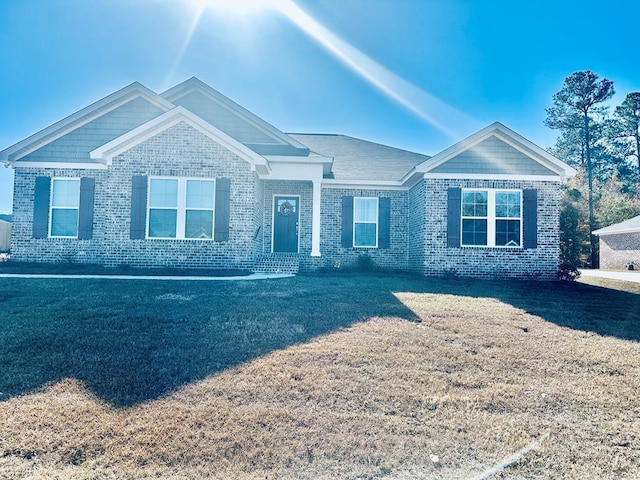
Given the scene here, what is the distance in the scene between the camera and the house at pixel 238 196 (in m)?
10.8

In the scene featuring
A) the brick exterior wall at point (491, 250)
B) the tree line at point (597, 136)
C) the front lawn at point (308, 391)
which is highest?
the tree line at point (597, 136)

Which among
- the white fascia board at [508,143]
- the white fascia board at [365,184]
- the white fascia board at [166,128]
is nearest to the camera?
the white fascia board at [166,128]

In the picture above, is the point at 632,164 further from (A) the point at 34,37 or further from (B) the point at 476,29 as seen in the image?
(A) the point at 34,37

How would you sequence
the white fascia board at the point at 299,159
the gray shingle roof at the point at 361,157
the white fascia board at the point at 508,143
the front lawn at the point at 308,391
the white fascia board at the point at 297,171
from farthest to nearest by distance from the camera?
the gray shingle roof at the point at 361,157, the white fascia board at the point at 297,171, the white fascia board at the point at 299,159, the white fascia board at the point at 508,143, the front lawn at the point at 308,391

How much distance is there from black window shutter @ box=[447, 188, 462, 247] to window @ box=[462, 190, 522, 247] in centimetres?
19

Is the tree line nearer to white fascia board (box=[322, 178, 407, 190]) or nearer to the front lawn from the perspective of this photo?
white fascia board (box=[322, 178, 407, 190])

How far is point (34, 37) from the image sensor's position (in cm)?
1116

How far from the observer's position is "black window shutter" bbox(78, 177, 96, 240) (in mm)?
11422

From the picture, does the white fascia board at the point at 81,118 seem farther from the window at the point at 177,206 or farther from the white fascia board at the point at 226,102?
the window at the point at 177,206

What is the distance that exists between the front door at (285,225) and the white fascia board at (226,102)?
82.7 inches

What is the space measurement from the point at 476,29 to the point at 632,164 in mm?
34933

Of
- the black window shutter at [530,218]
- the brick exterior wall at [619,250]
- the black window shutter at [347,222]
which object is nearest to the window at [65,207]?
the black window shutter at [347,222]

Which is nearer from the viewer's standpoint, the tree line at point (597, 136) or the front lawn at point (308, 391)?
the front lawn at point (308, 391)

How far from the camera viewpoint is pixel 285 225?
13.7m
